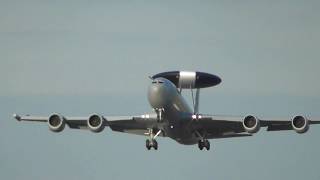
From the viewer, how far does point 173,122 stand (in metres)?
74.0

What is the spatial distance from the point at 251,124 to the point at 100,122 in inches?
507

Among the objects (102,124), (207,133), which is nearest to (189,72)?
(207,133)

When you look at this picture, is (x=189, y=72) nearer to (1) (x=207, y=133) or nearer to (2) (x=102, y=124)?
(1) (x=207, y=133)

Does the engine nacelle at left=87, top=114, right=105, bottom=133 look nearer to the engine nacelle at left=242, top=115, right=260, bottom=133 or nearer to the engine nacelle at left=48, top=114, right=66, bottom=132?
the engine nacelle at left=48, top=114, right=66, bottom=132

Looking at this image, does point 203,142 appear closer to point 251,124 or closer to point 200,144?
point 200,144

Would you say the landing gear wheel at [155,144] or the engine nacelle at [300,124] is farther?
the engine nacelle at [300,124]

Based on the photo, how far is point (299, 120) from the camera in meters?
75.4

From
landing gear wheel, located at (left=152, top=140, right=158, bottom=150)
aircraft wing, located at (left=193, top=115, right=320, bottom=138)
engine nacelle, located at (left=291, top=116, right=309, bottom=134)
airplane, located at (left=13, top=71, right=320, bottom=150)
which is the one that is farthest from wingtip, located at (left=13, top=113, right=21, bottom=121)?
engine nacelle, located at (left=291, top=116, right=309, bottom=134)

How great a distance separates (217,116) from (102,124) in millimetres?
10091

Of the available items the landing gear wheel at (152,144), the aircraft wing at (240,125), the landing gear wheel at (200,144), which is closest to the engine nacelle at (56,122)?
the landing gear wheel at (152,144)

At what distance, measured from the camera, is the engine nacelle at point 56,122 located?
250 ft

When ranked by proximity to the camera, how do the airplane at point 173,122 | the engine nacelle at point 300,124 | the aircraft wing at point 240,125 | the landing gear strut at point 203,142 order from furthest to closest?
the landing gear strut at point 203,142 → the aircraft wing at point 240,125 → the engine nacelle at point 300,124 → the airplane at point 173,122

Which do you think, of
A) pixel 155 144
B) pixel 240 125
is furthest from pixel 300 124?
pixel 155 144

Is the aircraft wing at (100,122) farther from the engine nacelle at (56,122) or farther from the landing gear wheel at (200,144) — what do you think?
the landing gear wheel at (200,144)
